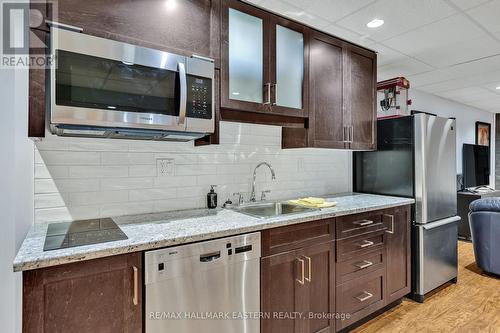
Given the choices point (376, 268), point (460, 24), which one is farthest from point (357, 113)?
point (376, 268)

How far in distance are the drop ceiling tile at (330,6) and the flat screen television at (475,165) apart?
15.4 feet

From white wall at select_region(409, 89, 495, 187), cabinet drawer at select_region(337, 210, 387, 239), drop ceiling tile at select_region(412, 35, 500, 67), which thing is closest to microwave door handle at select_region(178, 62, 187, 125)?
cabinet drawer at select_region(337, 210, 387, 239)

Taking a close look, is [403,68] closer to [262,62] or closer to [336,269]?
[262,62]

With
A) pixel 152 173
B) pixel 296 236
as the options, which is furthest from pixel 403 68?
pixel 152 173

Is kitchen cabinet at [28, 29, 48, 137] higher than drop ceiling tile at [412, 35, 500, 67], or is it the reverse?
drop ceiling tile at [412, 35, 500, 67]

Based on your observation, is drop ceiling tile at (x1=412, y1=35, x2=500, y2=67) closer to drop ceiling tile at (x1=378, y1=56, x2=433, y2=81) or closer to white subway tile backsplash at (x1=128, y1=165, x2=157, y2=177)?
drop ceiling tile at (x1=378, y1=56, x2=433, y2=81)

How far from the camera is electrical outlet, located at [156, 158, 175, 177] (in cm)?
209

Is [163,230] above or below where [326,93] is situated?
below

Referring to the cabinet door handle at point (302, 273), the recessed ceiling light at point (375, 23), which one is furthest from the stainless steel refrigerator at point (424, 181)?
the cabinet door handle at point (302, 273)

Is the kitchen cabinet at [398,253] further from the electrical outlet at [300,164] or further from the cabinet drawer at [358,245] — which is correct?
the electrical outlet at [300,164]

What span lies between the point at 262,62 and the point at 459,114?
5330 mm

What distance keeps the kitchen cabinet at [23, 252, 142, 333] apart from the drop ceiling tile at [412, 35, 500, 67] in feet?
11.0

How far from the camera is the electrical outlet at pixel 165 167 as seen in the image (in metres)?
2.09

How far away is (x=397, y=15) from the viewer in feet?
7.36
